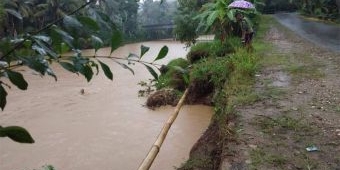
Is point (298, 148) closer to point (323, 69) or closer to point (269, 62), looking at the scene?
point (323, 69)

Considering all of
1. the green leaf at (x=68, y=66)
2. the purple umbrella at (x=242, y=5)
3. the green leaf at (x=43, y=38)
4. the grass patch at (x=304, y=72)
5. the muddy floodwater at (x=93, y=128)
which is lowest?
the muddy floodwater at (x=93, y=128)

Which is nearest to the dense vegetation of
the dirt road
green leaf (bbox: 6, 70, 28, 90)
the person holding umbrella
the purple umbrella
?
green leaf (bbox: 6, 70, 28, 90)

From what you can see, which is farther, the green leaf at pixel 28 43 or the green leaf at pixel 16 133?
the green leaf at pixel 28 43

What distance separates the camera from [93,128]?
7449 millimetres

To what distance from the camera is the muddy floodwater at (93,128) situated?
19.0 ft

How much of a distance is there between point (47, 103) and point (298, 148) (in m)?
8.17

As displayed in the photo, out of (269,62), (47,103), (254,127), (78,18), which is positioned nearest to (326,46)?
(269,62)

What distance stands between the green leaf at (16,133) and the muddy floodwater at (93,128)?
4.69m

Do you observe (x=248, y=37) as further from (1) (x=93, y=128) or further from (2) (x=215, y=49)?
(1) (x=93, y=128)

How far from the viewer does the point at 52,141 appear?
22.4 feet

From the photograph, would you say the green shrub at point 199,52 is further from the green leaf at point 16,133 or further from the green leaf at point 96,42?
the green leaf at point 16,133

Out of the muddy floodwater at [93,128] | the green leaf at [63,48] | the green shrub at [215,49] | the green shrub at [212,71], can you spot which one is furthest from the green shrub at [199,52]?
the green leaf at [63,48]

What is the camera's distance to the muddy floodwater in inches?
228

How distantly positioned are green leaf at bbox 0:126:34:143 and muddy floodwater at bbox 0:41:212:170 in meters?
4.69
